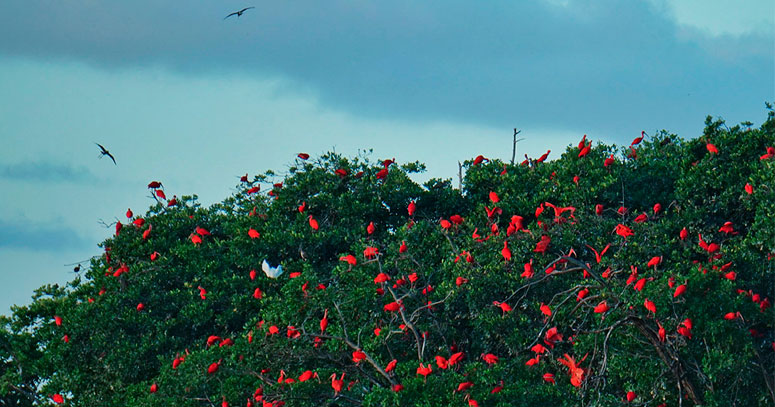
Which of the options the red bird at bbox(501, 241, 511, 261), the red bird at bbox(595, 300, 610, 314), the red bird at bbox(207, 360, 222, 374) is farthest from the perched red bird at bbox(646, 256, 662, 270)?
the red bird at bbox(207, 360, 222, 374)

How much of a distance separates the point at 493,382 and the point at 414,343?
173 centimetres

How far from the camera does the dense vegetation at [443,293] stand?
31.2 feet

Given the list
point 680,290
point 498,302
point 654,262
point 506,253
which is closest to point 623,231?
point 654,262

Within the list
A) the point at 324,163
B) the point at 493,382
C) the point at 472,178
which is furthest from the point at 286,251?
the point at 493,382

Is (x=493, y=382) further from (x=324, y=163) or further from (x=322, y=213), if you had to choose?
(x=324, y=163)

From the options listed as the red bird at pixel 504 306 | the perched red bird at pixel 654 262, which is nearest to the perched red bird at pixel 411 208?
the red bird at pixel 504 306

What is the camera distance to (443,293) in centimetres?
1106

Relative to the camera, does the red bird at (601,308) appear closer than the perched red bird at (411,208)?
Yes

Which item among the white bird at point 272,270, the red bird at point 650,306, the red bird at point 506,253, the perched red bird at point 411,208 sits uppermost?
the perched red bird at point 411,208

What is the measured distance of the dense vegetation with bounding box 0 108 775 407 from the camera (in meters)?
9.51

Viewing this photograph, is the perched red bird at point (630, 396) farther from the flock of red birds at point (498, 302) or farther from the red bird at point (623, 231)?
the red bird at point (623, 231)

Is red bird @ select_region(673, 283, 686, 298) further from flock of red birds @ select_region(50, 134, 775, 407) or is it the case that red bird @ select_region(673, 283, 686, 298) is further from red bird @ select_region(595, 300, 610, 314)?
red bird @ select_region(595, 300, 610, 314)

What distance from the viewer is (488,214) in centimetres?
1298

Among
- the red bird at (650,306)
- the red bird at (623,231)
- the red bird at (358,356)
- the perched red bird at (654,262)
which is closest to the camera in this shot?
the red bird at (650,306)
